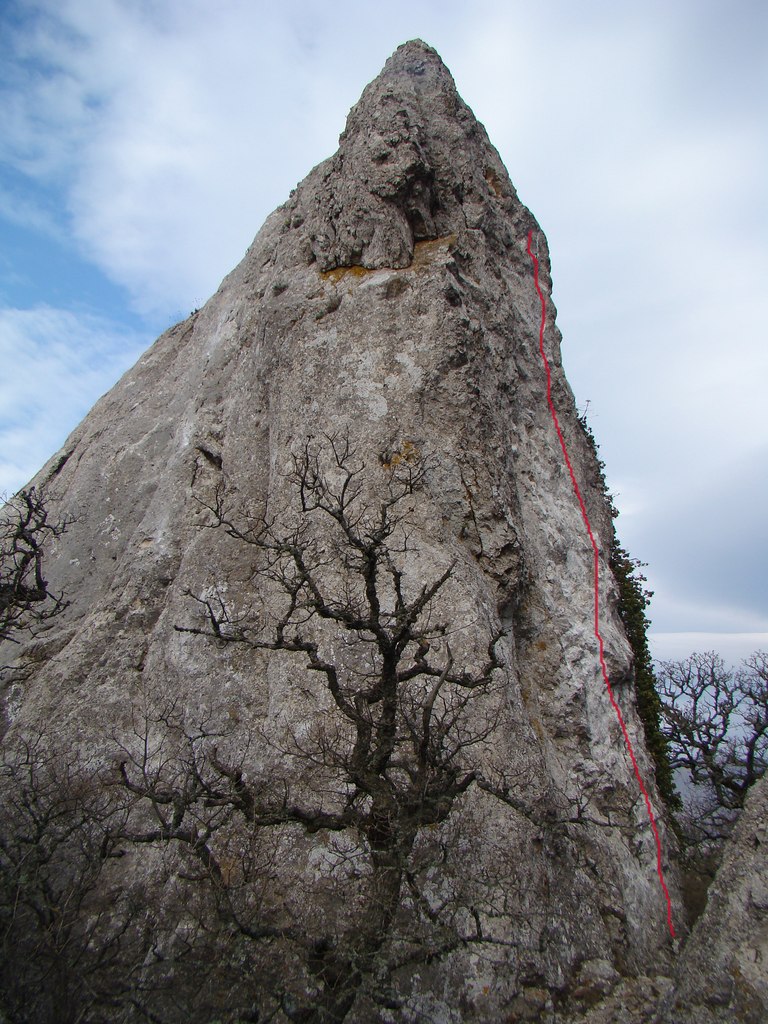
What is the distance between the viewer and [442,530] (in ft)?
31.6

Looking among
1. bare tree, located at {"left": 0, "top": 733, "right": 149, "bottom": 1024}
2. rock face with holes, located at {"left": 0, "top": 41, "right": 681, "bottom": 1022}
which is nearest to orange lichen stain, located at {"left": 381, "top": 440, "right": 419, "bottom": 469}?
rock face with holes, located at {"left": 0, "top": 41, "right": 681, "bottom": 1022}

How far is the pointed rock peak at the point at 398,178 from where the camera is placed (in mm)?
13227

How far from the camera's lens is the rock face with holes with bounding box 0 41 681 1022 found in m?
7.16

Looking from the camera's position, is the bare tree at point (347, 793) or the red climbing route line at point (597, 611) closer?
the bare tree at point (347, 793)

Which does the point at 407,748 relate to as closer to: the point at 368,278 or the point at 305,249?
the point at 368,278

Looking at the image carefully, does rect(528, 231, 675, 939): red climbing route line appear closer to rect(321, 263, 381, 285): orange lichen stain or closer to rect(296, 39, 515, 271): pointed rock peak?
rect(296, 39, 515, 271): pointed rock peak

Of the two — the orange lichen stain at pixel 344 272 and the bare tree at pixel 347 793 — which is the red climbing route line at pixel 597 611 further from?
the orange lichen stain at pixel 344 272

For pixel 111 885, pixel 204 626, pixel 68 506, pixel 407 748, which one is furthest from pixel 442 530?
pixel 68 506

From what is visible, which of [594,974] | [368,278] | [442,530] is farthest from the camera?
[368,278]

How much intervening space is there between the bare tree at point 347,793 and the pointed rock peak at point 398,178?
609 centimetres

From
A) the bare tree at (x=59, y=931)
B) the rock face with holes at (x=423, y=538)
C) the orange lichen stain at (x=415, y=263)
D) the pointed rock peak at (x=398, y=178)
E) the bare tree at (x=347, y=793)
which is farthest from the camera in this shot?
the pointed rock peak at (x=398, y=178)

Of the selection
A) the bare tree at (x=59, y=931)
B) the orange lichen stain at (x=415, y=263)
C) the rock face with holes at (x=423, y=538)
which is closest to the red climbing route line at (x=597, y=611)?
the rock face with holes at (x=423, y=538)

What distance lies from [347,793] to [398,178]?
12271 millimetres

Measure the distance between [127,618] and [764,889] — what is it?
9896 millimetres
